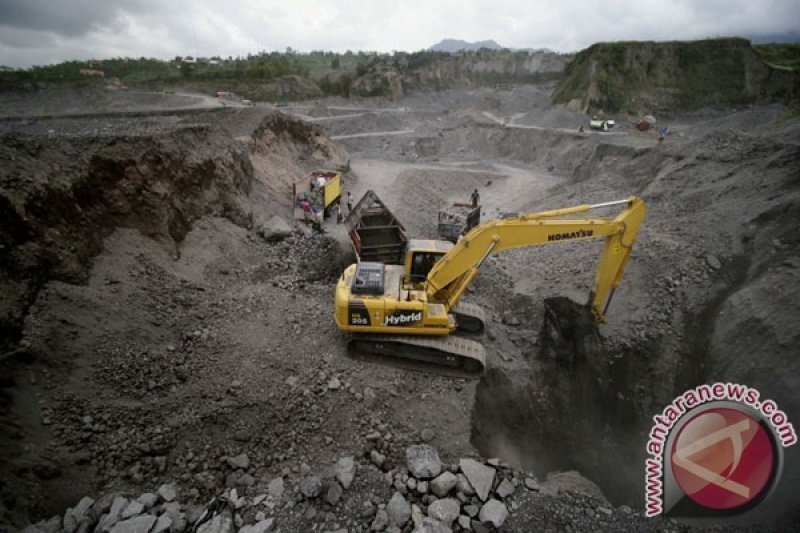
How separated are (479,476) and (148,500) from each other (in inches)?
186

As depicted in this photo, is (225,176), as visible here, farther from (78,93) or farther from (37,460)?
(78,93)

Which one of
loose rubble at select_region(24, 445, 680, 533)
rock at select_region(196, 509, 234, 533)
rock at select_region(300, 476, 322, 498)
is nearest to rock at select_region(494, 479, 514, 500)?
loose rubble at select_region(24, 445, 680, 533)

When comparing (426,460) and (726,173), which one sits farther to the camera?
(726,173)

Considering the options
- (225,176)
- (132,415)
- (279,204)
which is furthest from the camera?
(279,204)

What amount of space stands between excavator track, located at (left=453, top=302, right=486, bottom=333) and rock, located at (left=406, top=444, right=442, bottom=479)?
3777 millimetres

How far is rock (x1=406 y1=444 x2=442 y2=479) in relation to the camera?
19.5ft

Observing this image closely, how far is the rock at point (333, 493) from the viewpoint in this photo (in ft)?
18.0

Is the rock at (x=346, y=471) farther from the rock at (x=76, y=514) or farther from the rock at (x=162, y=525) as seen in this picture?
the rock at (x=76, y=514)

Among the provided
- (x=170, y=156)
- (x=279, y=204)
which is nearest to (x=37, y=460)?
(x=170, y=156)

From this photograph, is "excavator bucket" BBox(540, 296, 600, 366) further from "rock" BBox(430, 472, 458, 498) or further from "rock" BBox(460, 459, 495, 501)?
"rock" BBox(430, 472, 458, 498)

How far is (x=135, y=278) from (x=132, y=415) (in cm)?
365

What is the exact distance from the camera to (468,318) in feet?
31.9

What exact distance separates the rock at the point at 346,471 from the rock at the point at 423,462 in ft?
2.87

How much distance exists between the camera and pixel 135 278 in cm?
901
